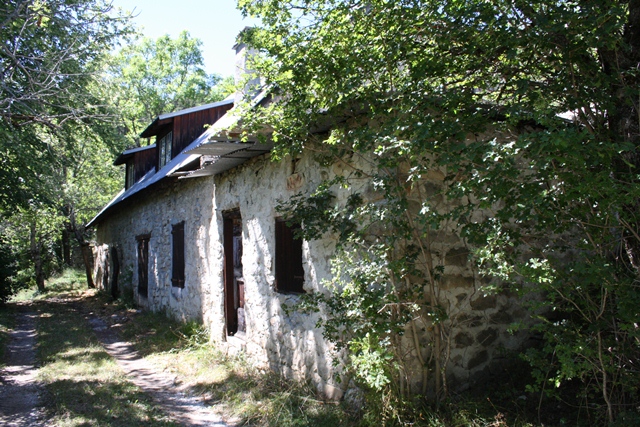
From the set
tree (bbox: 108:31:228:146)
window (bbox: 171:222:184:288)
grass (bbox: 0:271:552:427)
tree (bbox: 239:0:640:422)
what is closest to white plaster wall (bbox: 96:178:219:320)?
window (bbox: 171:222:184:288)

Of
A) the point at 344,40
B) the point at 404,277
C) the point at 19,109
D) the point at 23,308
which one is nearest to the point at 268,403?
the point at 404,277

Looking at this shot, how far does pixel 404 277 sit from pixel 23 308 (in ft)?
47.1

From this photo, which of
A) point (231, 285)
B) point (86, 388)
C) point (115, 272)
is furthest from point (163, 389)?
point (115, 272)

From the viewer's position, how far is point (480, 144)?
2.84 metres

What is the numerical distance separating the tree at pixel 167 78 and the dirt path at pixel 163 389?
19.9 metres

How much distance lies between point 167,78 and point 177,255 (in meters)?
22.4

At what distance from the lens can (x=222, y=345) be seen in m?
7.21

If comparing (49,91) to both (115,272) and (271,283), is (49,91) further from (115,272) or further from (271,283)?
(115,272)

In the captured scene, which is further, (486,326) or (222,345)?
(222,345)

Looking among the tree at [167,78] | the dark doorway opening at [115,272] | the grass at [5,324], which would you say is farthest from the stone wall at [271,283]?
the tree at [167,78]

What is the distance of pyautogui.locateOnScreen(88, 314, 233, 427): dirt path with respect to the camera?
16.4ft

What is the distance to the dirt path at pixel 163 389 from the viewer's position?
16.4 ft

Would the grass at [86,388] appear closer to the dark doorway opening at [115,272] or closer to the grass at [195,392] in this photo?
the grass at [195,392]

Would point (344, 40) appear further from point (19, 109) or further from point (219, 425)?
point (19, 109)
